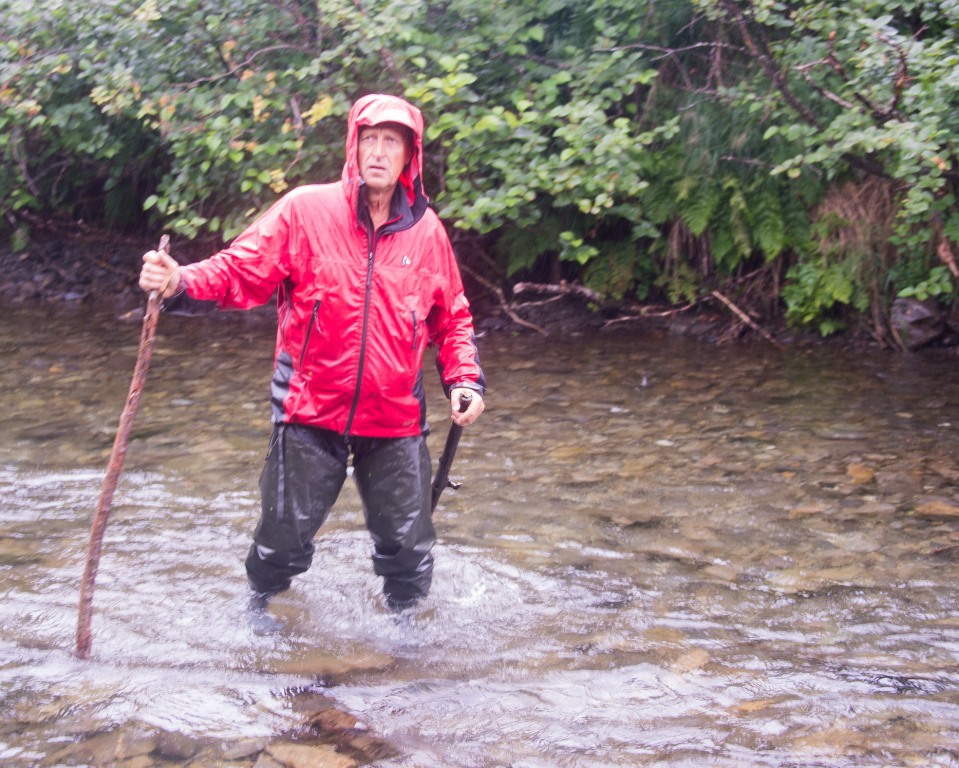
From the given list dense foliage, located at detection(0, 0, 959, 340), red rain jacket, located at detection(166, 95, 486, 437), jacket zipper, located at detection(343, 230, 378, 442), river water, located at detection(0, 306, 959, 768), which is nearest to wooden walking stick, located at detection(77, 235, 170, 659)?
red rain jacket, located at detection(166, 95, 486, 437)

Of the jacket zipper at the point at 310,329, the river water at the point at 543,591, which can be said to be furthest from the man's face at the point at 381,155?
the river water at the point at 543,591

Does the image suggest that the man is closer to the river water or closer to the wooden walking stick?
the wooden walking stick

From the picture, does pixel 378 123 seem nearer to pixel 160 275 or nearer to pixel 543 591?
pixel 160 275

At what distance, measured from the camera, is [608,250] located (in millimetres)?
10359

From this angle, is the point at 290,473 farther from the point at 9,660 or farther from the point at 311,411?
the point at 9,660

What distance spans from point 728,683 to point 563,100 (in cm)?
707

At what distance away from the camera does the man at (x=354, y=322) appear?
3.83 metres

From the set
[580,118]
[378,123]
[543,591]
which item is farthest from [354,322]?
[580,118]

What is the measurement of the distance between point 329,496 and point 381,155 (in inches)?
54.9

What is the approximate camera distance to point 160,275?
3527mm

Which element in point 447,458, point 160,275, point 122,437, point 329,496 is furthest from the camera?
point 447,458

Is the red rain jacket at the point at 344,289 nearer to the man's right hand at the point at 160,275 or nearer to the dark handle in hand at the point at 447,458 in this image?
the man's right hand at the point at 160,275

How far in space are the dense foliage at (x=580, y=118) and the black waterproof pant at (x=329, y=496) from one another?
4611 millimetres

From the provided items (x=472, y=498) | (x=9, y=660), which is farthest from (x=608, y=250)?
(x=9, y=660)
